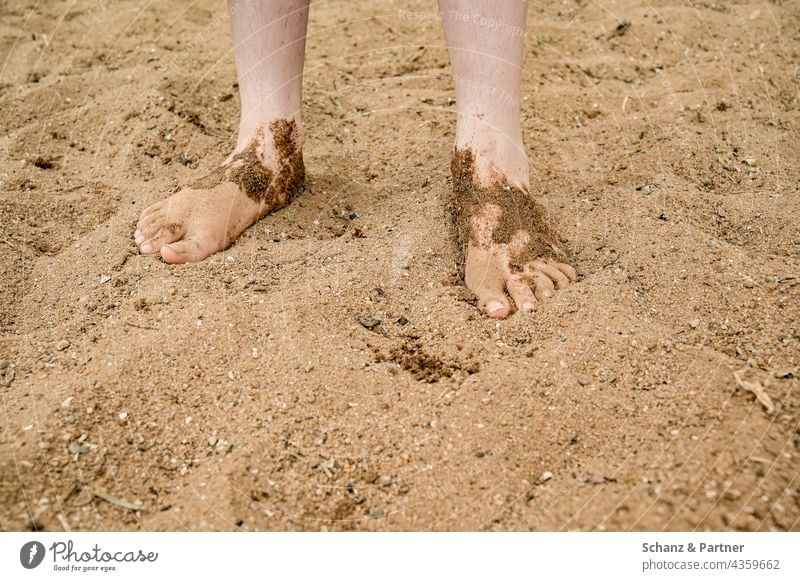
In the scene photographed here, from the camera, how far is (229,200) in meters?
1.75

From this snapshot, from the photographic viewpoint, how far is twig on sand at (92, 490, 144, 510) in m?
1.07

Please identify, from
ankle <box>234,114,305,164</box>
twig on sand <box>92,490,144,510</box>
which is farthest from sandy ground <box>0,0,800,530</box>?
ankle <box>234,114,305,164</box>

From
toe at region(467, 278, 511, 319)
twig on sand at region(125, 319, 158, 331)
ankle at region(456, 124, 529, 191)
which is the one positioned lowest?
toe at region(467, 278, 511, 319)

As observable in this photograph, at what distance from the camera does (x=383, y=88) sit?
248 centimetres

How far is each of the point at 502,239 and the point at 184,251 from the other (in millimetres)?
780

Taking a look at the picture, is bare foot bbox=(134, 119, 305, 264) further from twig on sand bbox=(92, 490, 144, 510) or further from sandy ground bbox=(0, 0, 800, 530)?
twig on sand bbox=(92, 490, 144, 510)

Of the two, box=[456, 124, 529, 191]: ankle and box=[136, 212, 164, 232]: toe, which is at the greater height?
box=[456, 124, 529, 191]: ankle

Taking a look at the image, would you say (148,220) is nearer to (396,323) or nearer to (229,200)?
(229,200)

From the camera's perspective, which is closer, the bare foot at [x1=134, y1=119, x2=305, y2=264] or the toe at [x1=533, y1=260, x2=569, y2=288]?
the toe at [x1=533, y1=260, x2=569, y2=288]

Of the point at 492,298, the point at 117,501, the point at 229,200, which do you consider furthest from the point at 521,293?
the point at 117,501

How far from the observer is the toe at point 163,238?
5.46 feet

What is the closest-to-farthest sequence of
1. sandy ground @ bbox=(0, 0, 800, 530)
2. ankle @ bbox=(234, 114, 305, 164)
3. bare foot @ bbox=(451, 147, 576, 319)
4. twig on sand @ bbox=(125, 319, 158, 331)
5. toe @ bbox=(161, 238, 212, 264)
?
sandy ground @ bbox=(0, 0, 800, 530)
twig on sand @ bbox=(125, 319, 158, 331)
bare foot @ bbox=(451, 147, 576, 319)
toe @ bbox=(161, 238, 212, 264)
ankle @ bbox=(234, 114, 305, 164)

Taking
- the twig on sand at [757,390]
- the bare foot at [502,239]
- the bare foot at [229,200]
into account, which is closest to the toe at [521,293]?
the bare foot at [502,239]

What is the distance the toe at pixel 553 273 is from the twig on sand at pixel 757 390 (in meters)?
0.44
